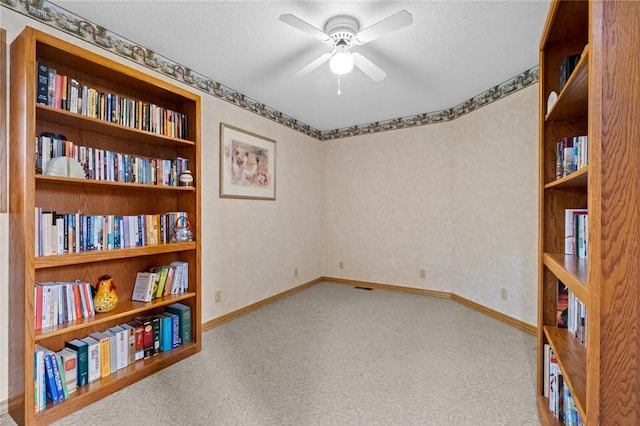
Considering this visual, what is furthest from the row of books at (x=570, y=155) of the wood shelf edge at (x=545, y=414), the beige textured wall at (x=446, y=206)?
the beige textured wall at (x=446, y=206)

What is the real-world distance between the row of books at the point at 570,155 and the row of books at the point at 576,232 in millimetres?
195

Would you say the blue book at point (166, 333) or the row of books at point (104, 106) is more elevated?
the row of books at point (104, 106)

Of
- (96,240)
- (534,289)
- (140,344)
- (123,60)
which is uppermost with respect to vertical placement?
(123,60)

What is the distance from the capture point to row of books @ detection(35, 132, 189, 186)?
67.6 inches

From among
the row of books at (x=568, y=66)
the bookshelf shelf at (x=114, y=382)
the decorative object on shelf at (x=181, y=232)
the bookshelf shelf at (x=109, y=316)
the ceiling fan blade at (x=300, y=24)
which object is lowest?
Answer: the bookshelf shelf at (x=114, y=382)

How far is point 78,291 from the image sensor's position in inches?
71.2

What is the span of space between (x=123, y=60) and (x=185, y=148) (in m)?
0.74

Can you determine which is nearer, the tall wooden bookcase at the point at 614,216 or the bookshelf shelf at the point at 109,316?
the tall wooden bookcase at the point at 614,216

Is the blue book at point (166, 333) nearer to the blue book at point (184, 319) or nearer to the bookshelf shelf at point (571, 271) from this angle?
the blue book at point (184, 319)

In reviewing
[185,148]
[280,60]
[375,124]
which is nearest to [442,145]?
[375,124]

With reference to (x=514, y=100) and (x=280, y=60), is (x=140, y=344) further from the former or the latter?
(x=514, y=100)

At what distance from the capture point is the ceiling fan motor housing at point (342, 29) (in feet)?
6.33

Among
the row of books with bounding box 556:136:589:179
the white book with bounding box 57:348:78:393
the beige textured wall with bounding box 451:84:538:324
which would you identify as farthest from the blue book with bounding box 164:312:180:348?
the beige textured wall with bounding box 451:84:538:324

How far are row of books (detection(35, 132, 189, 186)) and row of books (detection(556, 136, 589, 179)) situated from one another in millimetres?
2420
